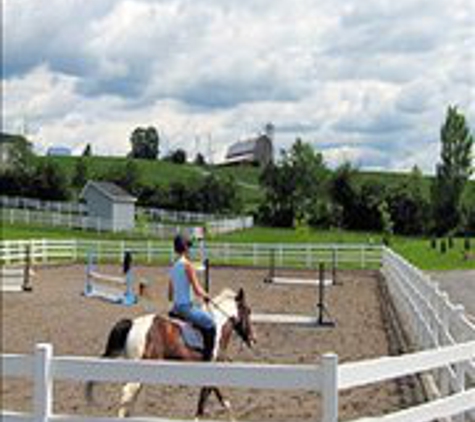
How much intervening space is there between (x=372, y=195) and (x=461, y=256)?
134ft

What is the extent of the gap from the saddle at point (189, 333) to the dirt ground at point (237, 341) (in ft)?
2.82

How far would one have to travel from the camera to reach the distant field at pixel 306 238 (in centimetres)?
4444

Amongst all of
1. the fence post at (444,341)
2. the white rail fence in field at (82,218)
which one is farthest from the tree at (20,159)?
the fence post at (444,341)

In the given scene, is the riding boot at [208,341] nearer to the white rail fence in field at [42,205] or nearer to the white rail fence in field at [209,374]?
the white rail fence in field at [209,374]

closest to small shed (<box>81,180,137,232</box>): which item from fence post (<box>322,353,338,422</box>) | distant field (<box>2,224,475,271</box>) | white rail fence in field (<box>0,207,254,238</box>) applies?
white rail fence in field (<box>0,207,254,238</box>)

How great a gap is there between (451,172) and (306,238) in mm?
23472

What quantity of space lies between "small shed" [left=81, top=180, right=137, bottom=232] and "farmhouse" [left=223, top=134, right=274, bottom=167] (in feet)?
330

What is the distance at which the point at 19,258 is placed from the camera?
133 feet

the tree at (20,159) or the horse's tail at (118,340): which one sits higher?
the tree at (20,159)

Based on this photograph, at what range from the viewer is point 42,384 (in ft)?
19.5

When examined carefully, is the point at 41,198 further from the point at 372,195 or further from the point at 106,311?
the point at 106,311

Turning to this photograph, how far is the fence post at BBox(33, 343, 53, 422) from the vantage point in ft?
19.4

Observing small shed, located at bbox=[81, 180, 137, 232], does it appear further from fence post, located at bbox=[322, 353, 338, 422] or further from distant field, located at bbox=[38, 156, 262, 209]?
fence post, located at bbox=[322, 353, 338, 422]

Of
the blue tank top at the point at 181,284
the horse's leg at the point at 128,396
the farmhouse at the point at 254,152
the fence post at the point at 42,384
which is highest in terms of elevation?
the farmhouse at the point at 254,152
